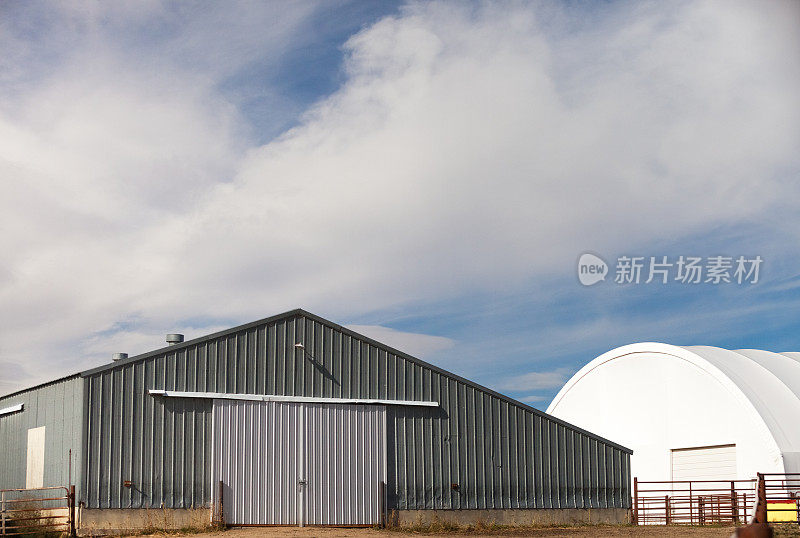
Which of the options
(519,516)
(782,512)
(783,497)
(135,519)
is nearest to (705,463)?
(783,497)

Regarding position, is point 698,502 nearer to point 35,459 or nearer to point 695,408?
point 695,408

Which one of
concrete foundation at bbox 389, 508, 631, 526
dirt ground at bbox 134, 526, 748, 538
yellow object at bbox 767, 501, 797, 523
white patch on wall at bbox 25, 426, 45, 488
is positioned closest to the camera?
dirt ground at bbox 134, 526, 748, 538

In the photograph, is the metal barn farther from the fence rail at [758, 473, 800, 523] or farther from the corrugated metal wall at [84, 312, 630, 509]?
the fence rail at [758, 473, 800, 523]

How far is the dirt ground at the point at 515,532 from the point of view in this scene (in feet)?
77.2

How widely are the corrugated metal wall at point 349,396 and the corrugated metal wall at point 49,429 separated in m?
0.60

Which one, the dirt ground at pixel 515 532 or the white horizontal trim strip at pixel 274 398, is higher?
the white horizontal trim strip at pixel 274 398

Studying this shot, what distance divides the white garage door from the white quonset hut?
36 millimetres

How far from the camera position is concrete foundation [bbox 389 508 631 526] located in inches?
1073

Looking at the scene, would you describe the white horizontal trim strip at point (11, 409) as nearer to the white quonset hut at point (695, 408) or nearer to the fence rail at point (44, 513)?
the fence rail at point (44, 513)

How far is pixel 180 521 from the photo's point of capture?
24.1 metres

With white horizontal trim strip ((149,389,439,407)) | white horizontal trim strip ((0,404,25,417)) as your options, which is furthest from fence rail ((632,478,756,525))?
white horizontal trim strip ((0,404,25,417))

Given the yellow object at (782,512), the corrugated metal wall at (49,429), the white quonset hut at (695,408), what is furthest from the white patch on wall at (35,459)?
the white quonset hut at (695,408)

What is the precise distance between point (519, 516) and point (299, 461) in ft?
23.6

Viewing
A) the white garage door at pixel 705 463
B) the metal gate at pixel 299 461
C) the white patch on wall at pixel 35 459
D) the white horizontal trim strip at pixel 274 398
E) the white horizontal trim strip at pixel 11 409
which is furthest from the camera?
the white garage door at pixel 705 463
